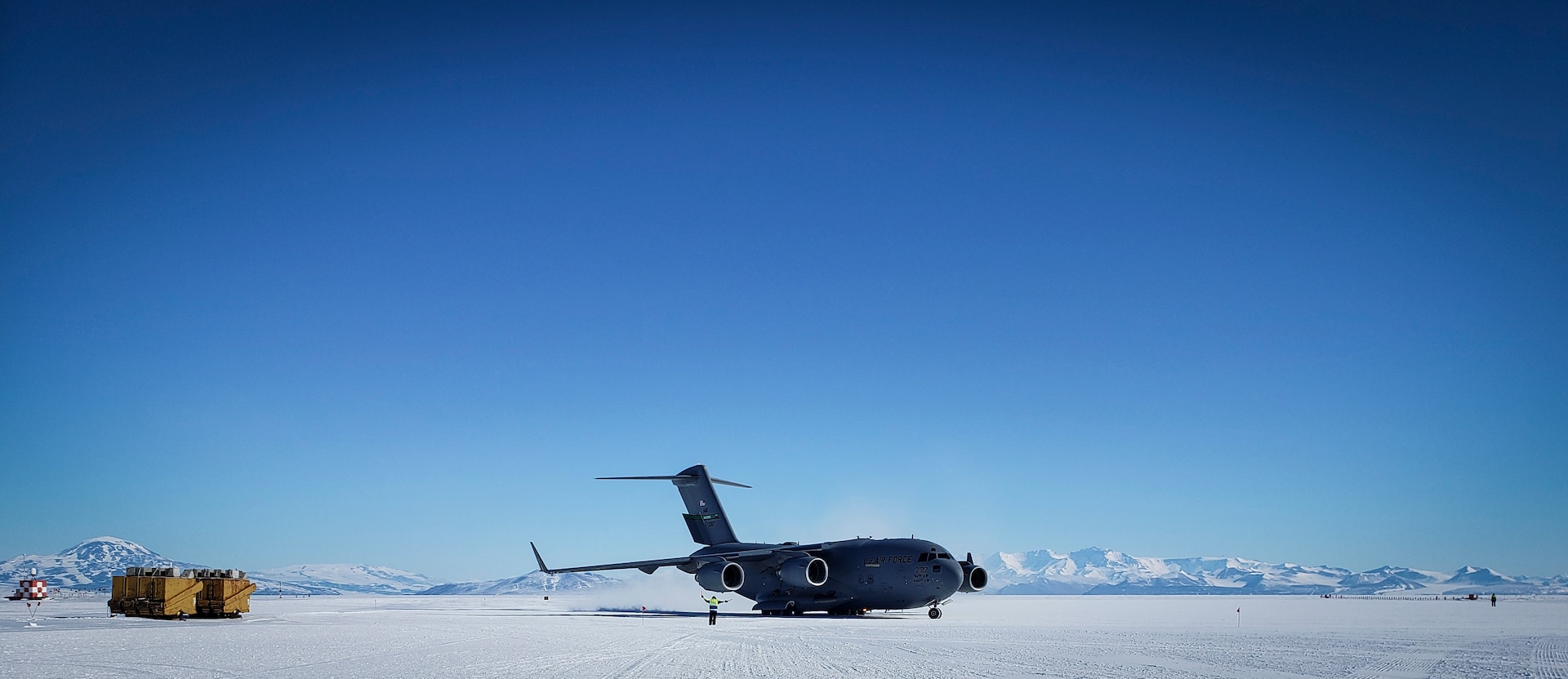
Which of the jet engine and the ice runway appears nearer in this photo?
the ice runway

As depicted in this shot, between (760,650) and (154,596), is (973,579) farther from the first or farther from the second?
(154,596)

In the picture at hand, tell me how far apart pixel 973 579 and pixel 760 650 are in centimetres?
2023

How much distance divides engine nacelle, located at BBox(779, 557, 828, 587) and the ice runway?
3.08 meters

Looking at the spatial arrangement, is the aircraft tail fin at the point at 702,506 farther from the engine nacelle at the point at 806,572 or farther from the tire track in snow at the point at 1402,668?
the tire track in snow at the point at 1402,668

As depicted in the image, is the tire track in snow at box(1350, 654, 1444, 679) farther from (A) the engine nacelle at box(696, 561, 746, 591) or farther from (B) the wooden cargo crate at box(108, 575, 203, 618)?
(B) the wooden cargo crate at box(108, 575, 203, 618)

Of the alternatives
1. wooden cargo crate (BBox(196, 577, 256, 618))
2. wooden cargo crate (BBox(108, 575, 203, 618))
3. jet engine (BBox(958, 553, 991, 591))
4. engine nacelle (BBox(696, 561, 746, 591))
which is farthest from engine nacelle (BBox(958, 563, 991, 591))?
wooden cargo crate (BBox(108, 575, 203, 618))

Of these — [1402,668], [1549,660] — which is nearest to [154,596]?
[1402,668]

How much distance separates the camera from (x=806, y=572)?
39.9 meters

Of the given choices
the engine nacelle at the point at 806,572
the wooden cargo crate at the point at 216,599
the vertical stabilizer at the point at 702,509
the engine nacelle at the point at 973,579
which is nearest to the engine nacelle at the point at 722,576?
the engine nacelle at the point at 806,572

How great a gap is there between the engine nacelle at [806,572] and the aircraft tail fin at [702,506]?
7.91 meters

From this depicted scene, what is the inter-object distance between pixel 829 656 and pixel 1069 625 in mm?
22441

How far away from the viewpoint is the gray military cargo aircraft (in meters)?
39.2

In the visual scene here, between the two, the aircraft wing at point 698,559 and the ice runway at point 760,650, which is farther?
the aircraft wing at point 698,559

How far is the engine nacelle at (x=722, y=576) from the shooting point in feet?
139
